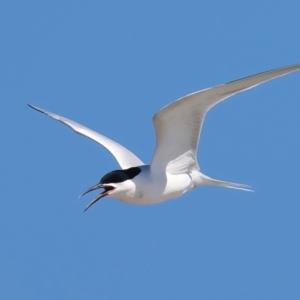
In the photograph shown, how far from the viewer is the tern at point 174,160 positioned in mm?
11547

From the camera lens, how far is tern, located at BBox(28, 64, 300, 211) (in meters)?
11.5

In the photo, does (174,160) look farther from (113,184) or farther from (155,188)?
(113,184)

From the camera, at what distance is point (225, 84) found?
11.3 m

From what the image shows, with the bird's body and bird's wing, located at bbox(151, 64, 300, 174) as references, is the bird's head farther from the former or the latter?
bird's wing, located at bbox(151, 64, 300, 174)

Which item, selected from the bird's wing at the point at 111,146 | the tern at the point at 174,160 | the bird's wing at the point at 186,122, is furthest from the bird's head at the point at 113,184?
the bird's wing at the point at 111,146

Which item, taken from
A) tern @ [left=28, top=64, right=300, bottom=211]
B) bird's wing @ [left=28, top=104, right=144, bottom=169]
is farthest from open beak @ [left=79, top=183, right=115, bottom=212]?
bird's wing @ [left=28, top=104, right=144, bottom=169]

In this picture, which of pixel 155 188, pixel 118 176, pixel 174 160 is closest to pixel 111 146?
pixel 174 160

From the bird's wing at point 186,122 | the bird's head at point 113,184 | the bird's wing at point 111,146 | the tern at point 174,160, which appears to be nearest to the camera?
the bird's wing at point 186,122

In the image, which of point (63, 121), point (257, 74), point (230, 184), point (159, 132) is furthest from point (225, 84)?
point (63, 121)

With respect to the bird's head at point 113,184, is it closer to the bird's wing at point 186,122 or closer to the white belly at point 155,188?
the white belly at point 155,188

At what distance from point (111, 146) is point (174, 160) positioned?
1526 millimetres

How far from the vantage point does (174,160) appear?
12797mm

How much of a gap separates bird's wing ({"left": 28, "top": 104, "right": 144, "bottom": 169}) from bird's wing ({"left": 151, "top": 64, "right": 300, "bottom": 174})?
2.86ft

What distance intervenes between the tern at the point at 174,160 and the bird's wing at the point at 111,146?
163 mm
